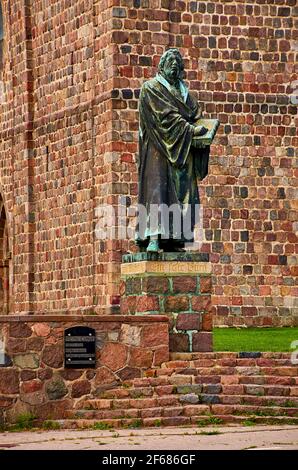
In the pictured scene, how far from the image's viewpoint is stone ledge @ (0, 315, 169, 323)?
29.8 meters

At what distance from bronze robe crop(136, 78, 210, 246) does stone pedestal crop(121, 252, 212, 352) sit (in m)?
0.39

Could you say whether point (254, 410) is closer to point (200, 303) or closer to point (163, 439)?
point (163, 439)

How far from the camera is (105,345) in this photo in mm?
30188

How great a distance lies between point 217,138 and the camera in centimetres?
4397

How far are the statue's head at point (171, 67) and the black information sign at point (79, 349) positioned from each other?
3.74 meters

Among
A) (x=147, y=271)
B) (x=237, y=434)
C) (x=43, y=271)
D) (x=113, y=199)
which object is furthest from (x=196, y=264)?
(x=43, y=271)

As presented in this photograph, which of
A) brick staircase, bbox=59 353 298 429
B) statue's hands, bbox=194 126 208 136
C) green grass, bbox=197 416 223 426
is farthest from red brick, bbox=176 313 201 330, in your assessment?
green grass, bbox=197 416 223 426

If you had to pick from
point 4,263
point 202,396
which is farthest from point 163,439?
point 4,263

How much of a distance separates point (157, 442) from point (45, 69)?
21.4 meters

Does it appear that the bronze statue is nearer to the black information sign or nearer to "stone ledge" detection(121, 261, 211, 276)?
"stone ledge" detection(121, 261, 211, 276)

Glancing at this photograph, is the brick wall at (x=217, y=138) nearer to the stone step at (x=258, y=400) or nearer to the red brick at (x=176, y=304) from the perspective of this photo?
the red brick at (x=176, y=304)

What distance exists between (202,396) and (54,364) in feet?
6.43

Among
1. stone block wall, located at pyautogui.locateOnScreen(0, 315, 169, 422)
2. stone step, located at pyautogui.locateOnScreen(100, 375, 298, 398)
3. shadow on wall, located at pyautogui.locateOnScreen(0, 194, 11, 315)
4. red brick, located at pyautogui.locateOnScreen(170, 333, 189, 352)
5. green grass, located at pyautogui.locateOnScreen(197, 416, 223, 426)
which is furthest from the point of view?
shadow on wall, located at pyautogui.locateOnScreen(0, 194, 11, 315)

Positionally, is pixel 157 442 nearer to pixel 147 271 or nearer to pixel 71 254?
pixel 147 271
